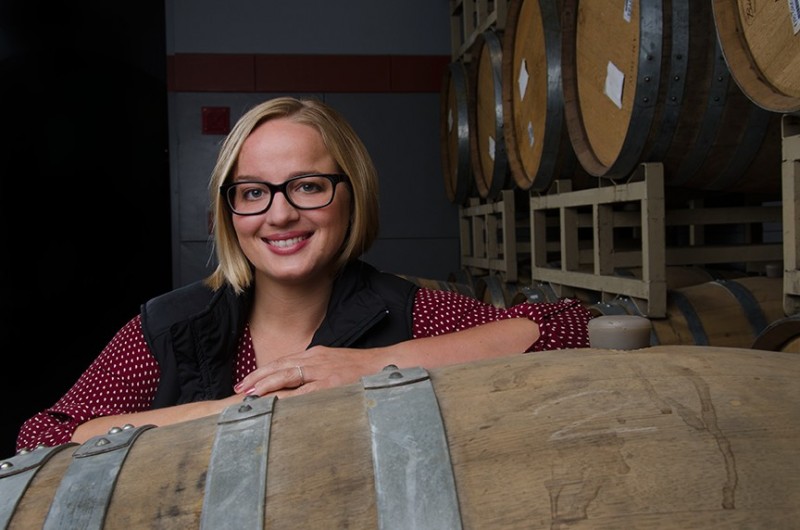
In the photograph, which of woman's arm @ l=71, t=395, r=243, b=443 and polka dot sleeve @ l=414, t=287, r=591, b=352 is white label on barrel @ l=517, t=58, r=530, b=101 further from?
woman's arm @ l=71, t=395, r=243, b=443

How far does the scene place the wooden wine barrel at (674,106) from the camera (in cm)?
226

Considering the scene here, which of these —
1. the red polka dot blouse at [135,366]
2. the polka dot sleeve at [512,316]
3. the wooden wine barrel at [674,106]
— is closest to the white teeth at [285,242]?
the red polka dot blouse at [135,366]

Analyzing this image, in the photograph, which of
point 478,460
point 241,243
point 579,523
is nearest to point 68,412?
point 241,243

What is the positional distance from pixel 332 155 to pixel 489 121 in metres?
2.91

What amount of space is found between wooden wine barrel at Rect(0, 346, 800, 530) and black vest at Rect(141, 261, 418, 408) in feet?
2.14

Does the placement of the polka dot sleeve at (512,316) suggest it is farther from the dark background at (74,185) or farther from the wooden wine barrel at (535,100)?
the dark background at (74,185)

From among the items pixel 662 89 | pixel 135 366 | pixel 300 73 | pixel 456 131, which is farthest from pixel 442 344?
pixel 300 73

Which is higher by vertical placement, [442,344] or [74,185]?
[74,185]

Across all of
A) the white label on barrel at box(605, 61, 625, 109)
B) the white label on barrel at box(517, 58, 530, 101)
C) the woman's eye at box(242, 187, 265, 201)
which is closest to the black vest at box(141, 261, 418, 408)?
the woman's eye at box(242, 187, 265, 201)

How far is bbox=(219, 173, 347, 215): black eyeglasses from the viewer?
1685 millimetres

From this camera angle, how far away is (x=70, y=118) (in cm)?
521

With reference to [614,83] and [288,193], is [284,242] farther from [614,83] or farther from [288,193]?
[614,83]

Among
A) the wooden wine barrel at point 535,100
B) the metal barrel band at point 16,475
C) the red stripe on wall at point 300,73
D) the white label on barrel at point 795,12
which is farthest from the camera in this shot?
the red stripe on wall at point 300,73

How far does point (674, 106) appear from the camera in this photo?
2.35 m
